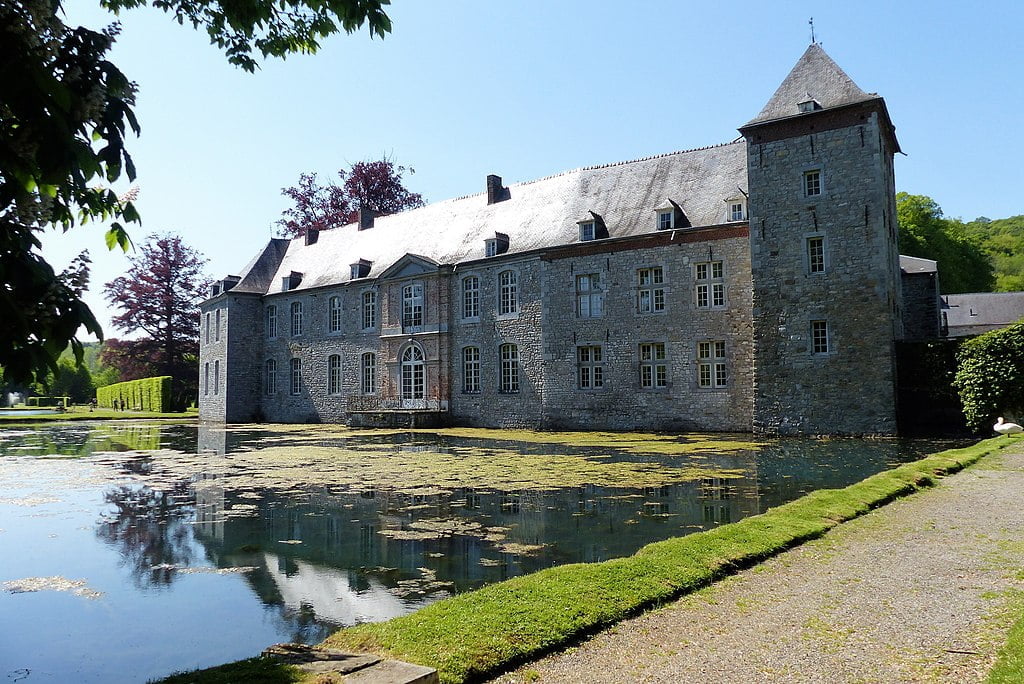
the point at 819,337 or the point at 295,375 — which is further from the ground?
the point at 819,337

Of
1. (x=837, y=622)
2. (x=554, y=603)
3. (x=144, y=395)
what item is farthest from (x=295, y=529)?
(x=144, y=395)

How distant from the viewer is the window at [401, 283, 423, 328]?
27.7 metres

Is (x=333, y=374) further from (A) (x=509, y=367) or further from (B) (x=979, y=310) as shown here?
(B) (x=979, y=310)

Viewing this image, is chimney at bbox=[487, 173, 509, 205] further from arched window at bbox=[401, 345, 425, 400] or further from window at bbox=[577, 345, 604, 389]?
window at bbox=[577, 345, 604, 389]

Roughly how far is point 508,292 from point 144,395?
2761 centimetres

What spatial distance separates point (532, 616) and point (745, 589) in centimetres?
150

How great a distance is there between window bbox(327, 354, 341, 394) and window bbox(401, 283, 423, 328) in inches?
A: 175

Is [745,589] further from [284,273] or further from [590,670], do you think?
[284,273]

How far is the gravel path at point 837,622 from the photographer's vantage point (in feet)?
10.4

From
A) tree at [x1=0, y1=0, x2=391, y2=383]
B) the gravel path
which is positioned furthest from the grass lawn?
tree at [x1=0, y1=0, x2=391, y2=383]

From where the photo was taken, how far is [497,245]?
25.2 meters

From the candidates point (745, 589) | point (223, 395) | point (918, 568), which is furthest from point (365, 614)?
point (223, 395)

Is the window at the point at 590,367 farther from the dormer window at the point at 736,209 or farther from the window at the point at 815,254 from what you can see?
the window at the point at 815,254

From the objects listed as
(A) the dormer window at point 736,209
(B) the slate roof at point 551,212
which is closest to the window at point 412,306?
(B) the slate roof at point 551,212
